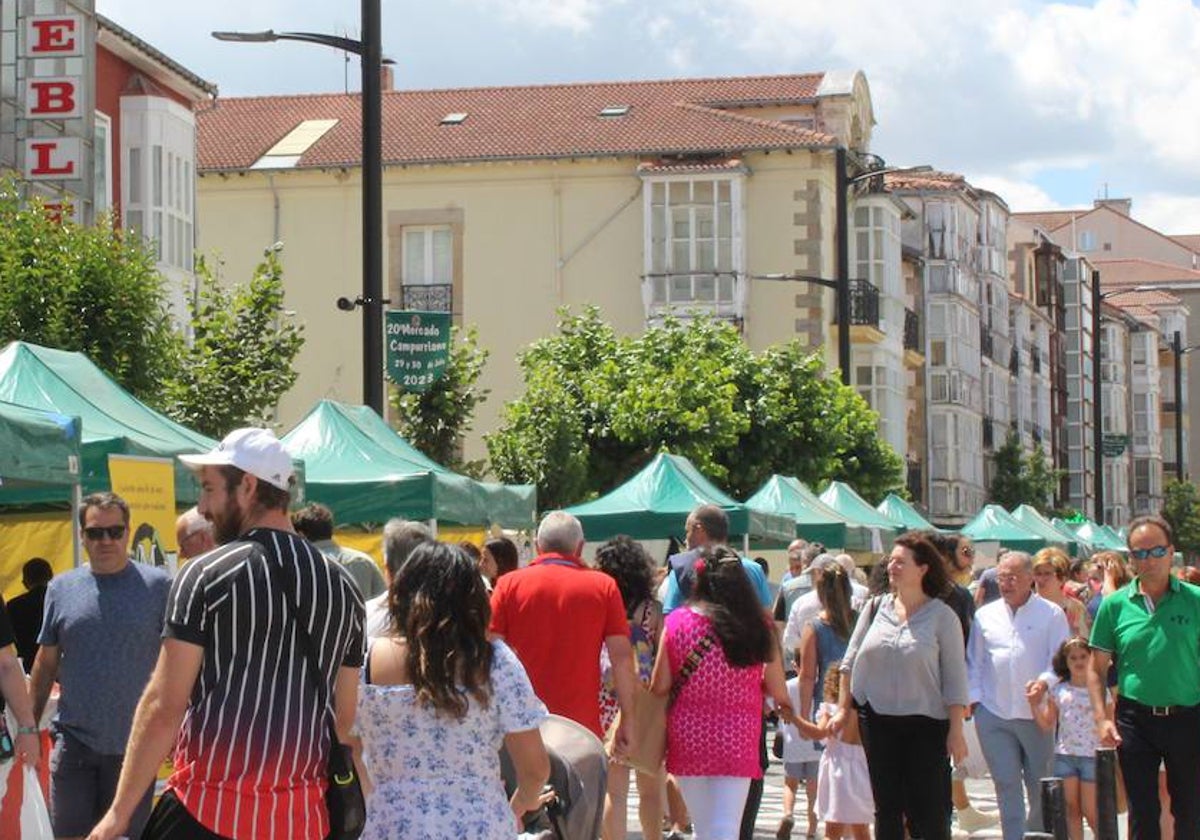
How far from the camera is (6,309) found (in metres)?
21.1

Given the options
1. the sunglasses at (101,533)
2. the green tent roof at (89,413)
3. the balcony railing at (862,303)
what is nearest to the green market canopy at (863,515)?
the green tent roof at (89,413)

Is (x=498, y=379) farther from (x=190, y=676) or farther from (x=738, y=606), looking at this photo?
(x=190, y=676)

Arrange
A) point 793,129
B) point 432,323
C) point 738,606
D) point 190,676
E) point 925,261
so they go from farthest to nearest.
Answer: point 925,261 → point 793,129 → point 432,323 → point 738,606 → point 190,676

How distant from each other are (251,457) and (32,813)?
301 cm

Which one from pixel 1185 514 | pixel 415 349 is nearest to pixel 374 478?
pixel 415 349

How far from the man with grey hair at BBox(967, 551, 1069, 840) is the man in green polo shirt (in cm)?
126

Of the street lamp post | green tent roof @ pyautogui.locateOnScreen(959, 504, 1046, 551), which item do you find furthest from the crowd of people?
green tent roof @ pyautogui.locateOnScreen(959, 504, 1046, 551)

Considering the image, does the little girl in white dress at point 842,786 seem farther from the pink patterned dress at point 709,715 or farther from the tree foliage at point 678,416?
the tree foliage at point 678,416

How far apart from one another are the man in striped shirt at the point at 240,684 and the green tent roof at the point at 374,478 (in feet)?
36.1

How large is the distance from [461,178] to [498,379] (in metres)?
4.46

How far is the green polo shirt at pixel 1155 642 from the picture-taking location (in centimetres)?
1132

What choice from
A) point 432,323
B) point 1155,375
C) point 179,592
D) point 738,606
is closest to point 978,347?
point 1155,375

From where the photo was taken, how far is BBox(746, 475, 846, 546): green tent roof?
3092cm

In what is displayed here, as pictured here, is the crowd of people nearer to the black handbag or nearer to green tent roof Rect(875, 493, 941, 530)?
the black handbag
